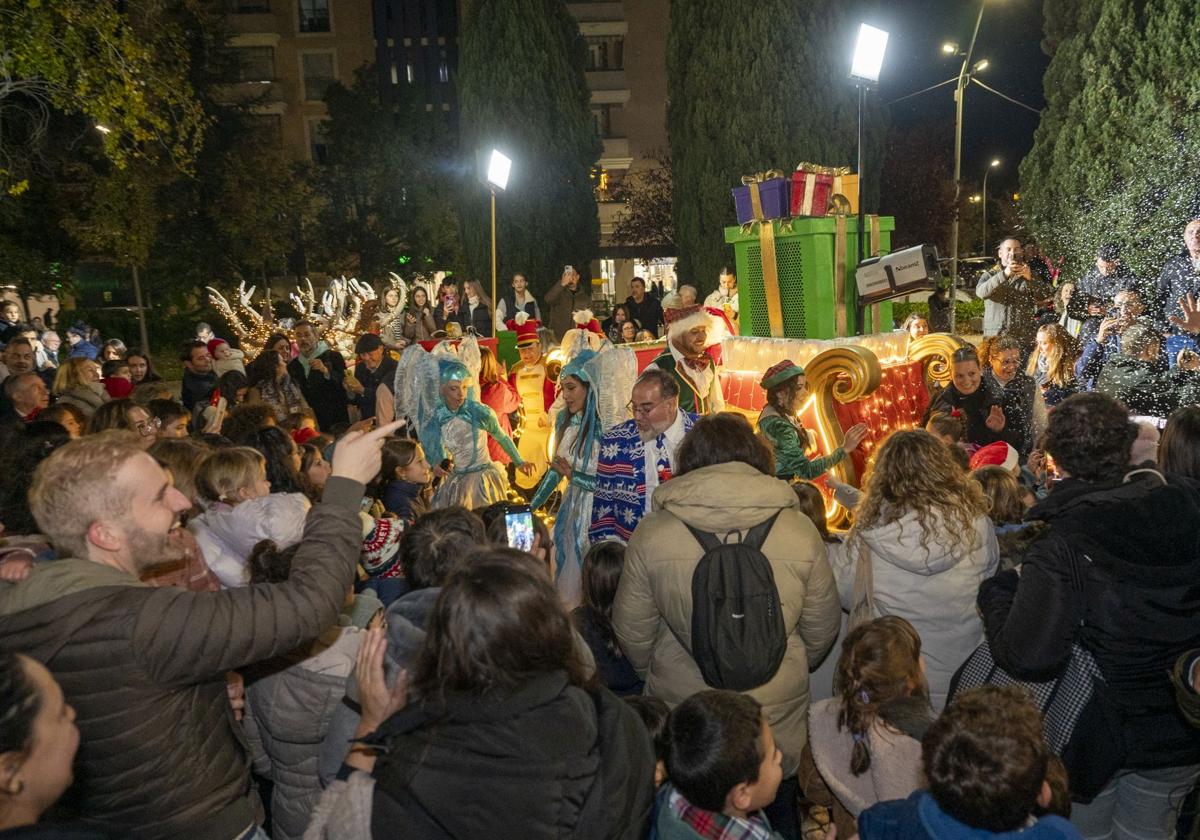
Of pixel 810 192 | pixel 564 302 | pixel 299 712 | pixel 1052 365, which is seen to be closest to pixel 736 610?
pixel 299 712

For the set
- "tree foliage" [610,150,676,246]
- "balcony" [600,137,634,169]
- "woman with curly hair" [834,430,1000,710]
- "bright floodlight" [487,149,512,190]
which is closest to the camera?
"woman with curly hair" [834,430,1000,710]

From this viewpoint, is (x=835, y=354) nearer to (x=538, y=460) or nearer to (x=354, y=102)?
(x=538, y=460)

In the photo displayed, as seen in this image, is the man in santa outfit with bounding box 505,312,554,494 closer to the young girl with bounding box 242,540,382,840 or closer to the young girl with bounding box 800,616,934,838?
the young girl with bounding box 242,540,382,840

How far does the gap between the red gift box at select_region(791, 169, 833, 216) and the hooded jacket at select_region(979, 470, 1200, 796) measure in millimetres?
4168

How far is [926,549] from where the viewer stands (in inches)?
120

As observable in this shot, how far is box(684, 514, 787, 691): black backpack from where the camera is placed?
2.76 meters

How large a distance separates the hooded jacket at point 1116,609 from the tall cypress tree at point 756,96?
15.5 metres

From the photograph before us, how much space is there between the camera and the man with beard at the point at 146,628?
1844mm

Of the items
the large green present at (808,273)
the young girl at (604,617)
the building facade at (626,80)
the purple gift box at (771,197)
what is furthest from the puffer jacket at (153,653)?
the building facade at (626,80)

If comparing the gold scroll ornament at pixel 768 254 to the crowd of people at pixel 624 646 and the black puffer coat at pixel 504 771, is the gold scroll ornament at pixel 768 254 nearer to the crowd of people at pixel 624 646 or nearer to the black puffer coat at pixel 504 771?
the crowd of people at pixel 624 646

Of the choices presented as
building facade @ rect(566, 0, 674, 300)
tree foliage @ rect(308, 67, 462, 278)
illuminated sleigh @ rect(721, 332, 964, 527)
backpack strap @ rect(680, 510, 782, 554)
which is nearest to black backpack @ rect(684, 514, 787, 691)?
backpack strap @ rect(680, 510, 782, 554)

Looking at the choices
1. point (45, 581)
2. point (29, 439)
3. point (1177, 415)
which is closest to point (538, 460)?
point (29, 439)

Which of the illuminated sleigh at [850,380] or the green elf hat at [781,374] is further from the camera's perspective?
the illuminated sleigh at [850,380]

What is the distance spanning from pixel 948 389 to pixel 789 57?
13.3 metres
